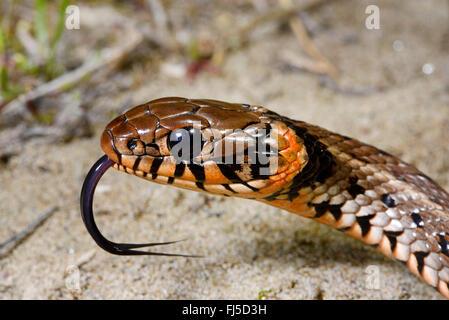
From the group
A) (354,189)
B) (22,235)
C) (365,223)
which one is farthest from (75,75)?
(365,223)

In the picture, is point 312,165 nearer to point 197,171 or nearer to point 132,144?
point 197,171

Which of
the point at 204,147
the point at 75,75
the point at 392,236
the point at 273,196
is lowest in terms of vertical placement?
the point at 392,236

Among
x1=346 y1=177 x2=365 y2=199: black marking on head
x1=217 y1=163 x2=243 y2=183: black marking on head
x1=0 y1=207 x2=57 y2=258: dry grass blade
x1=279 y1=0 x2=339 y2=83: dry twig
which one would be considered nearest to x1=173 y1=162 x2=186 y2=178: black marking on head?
x1=217 y1=163 x2=243 y2=183: black marking on head

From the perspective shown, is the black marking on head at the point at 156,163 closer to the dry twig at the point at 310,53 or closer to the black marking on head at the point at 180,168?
the black marking on head at the point at 180,168

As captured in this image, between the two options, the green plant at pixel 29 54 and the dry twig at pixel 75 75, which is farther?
the green plant at pixel 29 54

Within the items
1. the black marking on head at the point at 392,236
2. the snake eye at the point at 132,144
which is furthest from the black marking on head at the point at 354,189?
the snake eye at the point at 132,144

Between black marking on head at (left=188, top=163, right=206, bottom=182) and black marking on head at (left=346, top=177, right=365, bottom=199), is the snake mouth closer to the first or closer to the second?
black marking on head at (left=188, top=163, right=206, bottom=182)
